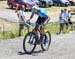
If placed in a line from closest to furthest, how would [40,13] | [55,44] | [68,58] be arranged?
[68,58]
[40,13]
[55,44]

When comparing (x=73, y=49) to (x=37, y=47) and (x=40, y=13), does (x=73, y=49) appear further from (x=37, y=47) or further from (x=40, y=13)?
(x=40, y=13)

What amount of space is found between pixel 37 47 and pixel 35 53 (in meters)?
1.11

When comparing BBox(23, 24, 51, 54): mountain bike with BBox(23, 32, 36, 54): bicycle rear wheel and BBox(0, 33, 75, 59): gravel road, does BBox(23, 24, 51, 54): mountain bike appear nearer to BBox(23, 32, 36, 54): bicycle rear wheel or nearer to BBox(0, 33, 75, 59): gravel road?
BBox(23, 32, 36, 54): bicycle rear wheel

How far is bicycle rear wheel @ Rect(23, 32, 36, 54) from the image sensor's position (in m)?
12.3

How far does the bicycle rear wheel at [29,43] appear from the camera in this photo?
12289 mm

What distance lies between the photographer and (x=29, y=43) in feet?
40.5

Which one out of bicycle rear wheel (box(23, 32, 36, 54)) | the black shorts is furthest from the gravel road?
the black shorts

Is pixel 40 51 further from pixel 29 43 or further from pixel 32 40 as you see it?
pixel 29 43

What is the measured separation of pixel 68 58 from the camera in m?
11.7

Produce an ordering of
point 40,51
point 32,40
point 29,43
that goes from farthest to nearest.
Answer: point 40,51 < point 32,40 < point 29,43

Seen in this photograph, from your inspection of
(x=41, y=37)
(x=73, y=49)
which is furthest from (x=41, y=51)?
(x=73, y=49)

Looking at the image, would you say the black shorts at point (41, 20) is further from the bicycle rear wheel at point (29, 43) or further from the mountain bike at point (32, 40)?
the bicycle rear wheel at point (29, 43)

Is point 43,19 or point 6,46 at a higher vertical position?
point 43,19

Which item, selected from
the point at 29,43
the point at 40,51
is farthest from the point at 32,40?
the point at 40,51
